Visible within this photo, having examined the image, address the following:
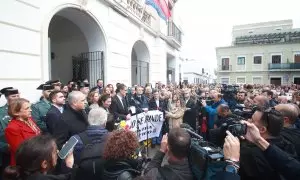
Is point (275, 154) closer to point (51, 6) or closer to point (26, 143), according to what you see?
point (26, 143)

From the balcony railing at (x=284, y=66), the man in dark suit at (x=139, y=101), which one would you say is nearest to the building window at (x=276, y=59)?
the balcony railing at (x=284, y=66)

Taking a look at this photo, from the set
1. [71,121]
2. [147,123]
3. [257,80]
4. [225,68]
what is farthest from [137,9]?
[257,80]

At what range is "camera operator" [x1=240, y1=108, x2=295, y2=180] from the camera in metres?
1.93

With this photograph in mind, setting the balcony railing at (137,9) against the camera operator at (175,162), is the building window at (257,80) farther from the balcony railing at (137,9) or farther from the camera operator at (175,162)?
the camera operator at (175,162)

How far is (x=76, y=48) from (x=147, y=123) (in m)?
6.61

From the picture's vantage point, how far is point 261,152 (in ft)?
6.43

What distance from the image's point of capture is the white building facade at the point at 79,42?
5.07 metres

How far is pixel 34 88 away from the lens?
5547 millimetres

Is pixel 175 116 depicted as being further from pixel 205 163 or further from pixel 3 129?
pixel 205 163

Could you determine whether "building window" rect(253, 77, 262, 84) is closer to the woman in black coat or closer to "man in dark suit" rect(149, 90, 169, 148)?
"man in dark suit" rect(149, 90, 169, 148)

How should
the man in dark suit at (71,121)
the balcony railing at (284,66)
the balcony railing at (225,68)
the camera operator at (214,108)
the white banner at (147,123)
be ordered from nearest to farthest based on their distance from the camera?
the man in dark suit at (71,121) < the white banner at (147,123) < the camera operator at (214,108) < the balcony railing at (284,66) < the balcony railing at (225,68)

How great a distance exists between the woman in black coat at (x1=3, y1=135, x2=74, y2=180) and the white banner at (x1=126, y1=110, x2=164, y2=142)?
3.34 m

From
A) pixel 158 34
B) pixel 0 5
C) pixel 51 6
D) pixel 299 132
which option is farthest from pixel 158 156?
pixel 158 34

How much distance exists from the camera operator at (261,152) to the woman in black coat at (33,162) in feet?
5.31
